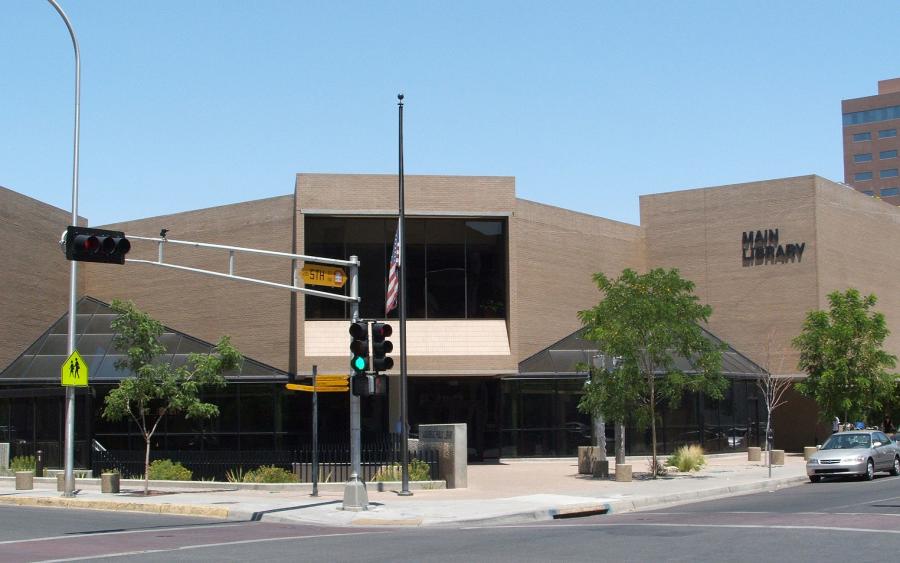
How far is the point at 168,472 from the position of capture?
30.2 m

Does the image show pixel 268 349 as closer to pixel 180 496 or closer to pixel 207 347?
pixel 207 347

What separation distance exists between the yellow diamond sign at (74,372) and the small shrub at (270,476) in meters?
5.24

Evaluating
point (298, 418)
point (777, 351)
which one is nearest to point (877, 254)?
point (777, 351)

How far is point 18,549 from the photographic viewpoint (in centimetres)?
1614

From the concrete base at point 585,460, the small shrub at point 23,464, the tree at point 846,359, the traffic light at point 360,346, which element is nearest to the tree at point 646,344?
the concrete base at point 585,460

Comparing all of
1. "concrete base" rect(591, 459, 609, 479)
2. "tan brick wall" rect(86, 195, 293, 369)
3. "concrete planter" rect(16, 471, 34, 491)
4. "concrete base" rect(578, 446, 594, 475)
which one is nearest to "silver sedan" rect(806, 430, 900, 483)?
"concrete base" rect(591, 459, 609, 479)

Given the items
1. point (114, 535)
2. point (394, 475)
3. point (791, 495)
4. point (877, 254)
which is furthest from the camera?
point (877, 254)

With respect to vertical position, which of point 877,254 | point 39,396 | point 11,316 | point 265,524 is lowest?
point 265,524

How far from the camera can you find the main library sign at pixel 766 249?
42.7m

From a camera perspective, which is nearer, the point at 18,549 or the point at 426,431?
the point at 18,549

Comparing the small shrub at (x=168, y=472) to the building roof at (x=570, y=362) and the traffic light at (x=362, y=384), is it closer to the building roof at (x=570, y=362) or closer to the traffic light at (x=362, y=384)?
the traffic light at (x=362, y=384)

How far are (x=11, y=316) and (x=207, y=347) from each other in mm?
6839

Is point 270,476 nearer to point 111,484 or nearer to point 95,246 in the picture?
point 111,484

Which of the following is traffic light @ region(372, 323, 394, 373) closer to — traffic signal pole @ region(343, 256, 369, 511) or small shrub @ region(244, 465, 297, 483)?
traffic signal pole @ region(343, 256, 369, 511)
